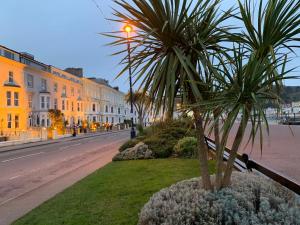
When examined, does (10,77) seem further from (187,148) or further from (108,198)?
(108,198)

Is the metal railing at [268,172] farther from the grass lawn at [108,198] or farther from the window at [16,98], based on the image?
the window at [16,98]

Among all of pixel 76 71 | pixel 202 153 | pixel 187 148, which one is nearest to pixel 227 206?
pixel 202 153

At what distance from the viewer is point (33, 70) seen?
51.6 m

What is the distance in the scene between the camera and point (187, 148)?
14.8 metres

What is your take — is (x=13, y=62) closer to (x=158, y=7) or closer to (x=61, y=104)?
(x=61, y=104)

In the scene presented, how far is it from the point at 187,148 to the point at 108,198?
7.53 m

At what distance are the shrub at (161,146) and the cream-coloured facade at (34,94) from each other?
2874 centimetres

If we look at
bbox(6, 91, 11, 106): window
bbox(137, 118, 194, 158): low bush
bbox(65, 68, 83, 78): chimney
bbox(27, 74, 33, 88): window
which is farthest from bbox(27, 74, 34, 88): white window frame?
bbox(137, 118, 194, 158): low bush

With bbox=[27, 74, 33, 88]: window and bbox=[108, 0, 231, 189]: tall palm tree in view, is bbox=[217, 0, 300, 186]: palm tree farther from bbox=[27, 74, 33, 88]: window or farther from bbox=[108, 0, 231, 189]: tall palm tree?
bbox=[27, 74, 33, 88]: window

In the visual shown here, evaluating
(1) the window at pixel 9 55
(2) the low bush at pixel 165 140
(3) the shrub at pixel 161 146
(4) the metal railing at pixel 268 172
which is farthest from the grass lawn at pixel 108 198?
(1) the window at pixel 9 55

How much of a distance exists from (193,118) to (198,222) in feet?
5.86

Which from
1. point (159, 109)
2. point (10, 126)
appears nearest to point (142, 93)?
point (159, 109)

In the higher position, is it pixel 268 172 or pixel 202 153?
pixel 202 153

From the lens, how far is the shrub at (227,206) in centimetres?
459
